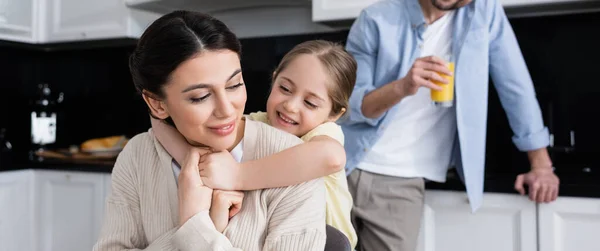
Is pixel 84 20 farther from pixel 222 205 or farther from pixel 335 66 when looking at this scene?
pixel 222 205

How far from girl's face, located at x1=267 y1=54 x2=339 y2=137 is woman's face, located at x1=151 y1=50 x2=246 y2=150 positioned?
1.18 ft

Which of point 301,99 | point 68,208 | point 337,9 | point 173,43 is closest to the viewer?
point 173,43

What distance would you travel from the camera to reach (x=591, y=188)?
183 centimetres

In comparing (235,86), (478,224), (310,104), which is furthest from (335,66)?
(478,224)

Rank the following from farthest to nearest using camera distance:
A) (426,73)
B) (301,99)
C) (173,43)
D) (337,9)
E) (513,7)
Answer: (337,9) → (513,7) → (426,73) → (301,99) → (173,43)

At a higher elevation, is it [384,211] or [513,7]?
[513,7]

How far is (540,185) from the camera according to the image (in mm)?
1848

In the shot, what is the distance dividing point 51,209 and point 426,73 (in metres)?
1.99

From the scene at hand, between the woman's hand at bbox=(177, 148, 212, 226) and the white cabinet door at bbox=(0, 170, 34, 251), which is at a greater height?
the woman's hand at bbox=(177, 148, 212, 226)

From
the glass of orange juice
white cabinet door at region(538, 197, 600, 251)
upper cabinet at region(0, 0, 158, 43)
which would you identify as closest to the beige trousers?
the glass of orange juice

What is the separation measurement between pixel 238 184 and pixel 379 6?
40.8 inches

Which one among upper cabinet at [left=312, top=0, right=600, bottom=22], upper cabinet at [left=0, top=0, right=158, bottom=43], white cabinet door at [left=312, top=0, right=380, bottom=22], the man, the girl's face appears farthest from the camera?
upper cabinet at [left=0, top=0, right=158, bottom=43]

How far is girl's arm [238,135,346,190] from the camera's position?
104 centimetres

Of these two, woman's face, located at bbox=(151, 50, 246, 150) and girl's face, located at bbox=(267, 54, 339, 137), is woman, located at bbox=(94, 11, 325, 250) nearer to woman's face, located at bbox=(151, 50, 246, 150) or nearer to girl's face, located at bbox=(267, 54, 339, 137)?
woman's face, located at bbox=(151, 50, 246, 150)
